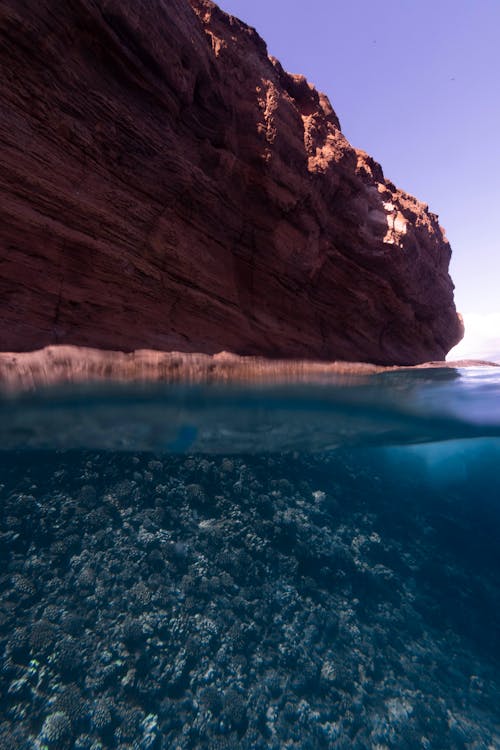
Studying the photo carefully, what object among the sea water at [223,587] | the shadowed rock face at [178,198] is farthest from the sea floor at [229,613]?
the shadowed rock face at [178,198]

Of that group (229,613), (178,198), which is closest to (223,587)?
(229,613)

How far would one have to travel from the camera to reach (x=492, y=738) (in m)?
4.20

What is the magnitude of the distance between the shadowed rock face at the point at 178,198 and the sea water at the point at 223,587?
1.51 metres

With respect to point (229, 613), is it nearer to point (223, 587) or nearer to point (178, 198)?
point (223, 587)

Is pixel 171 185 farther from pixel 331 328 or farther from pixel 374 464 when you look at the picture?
pixel 374 464

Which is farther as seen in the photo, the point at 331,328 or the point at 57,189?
the point at 331,328

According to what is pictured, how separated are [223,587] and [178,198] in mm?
6528

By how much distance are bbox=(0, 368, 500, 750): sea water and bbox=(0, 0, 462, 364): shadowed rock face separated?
151 centimetres

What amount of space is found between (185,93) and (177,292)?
3542 millimetres

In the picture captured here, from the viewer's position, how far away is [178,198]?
7.03 m

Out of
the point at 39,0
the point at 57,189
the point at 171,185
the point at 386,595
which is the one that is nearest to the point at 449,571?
the point at 386,595

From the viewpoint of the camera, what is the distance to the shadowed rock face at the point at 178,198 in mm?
5414

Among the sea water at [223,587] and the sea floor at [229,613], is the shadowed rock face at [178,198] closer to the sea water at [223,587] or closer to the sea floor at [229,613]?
the sea water at [223,587]

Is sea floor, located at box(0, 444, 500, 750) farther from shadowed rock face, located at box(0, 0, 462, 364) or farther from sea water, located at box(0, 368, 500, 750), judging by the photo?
shadowed rock face, located at box(0, 0, 462, 364)
